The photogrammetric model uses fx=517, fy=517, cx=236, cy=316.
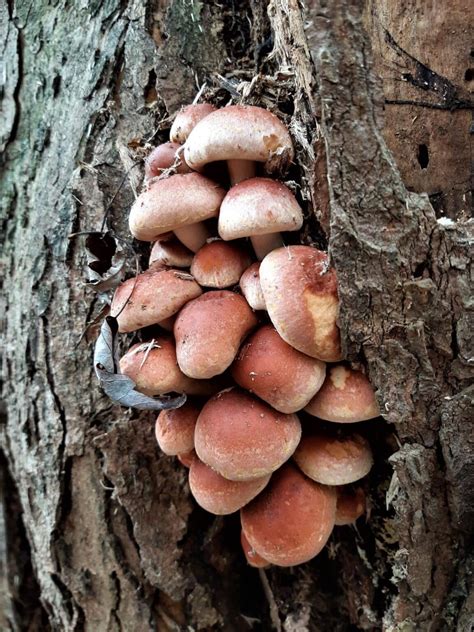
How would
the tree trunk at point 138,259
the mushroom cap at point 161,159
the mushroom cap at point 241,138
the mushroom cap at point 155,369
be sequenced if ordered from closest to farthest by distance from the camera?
the tree trunk at point 138,259, the mushroom cap at point 241,138, the mushroom cap at point 155,369, the mushroom cap at point 161,159

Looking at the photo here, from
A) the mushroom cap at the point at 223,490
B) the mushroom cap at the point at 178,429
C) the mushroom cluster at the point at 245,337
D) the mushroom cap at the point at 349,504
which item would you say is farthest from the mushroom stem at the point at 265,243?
the mushroom cap at the point at 349,504

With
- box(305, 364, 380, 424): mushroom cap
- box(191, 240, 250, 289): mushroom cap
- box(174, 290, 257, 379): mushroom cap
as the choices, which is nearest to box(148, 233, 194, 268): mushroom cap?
box(191, 240, 250, 289): mushroom cap

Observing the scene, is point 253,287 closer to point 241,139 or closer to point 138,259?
point 241,139

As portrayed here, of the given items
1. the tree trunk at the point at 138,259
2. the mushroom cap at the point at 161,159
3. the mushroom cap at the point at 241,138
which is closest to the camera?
the tree trunk at the point at 138,259

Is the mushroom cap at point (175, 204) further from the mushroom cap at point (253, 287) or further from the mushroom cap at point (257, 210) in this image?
the mushroom cap at point (253, 287)

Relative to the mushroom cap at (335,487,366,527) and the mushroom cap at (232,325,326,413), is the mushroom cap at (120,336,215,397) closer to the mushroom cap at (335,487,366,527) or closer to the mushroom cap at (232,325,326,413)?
the mushroom cap at (232,325,326,413)

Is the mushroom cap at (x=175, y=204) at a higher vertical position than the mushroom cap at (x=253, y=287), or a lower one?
higher

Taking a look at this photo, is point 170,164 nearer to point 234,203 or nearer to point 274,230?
point 234,203
